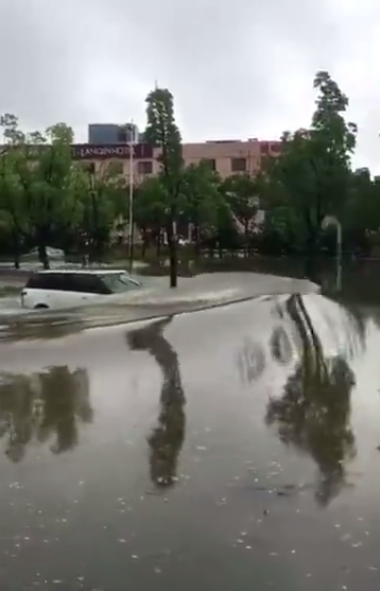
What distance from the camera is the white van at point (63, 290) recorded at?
2981 centimetres

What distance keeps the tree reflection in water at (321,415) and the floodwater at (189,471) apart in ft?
0.09

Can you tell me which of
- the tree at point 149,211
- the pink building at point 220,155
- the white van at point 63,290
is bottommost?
the white van at point 63,290

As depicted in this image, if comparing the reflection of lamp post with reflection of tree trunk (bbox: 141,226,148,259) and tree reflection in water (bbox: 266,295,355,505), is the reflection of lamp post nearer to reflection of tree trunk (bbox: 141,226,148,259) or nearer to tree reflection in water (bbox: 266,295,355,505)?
reflection of tree trunk (bbox: 141,226,148,259)

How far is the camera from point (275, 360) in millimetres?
15648

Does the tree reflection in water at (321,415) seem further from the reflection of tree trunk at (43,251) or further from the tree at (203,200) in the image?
the tree at (203,200)

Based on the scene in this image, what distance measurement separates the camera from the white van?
2981 cm

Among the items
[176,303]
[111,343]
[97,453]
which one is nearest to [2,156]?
[176,303]

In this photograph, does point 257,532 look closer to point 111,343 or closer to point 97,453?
point 97,453

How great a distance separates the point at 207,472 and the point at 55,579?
2.71 metres

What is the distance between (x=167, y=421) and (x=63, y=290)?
20.3 metres

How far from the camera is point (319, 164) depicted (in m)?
62.0

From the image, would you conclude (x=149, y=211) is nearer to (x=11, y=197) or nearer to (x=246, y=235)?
(x=246, y=235)

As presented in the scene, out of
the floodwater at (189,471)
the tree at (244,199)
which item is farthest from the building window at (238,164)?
the floodwater at (189,471)

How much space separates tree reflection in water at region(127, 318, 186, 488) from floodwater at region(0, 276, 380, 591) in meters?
0.03
